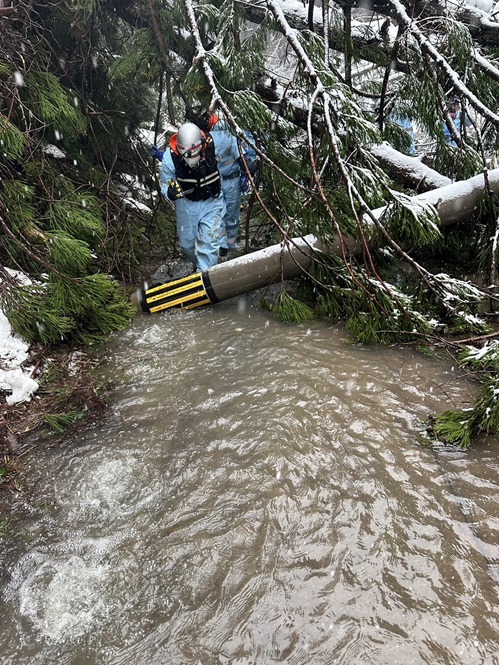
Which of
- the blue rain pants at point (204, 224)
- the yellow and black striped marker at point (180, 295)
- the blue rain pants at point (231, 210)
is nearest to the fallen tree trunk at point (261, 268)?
the yellow and black striped marker at point (180, 295)

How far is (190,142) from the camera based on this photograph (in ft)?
16.0

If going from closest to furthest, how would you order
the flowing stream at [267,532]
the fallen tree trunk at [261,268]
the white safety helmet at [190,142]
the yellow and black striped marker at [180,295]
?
the flowing stream at [267,532] → the fallen tree trunk at [261,268] → the yellow and black striped marker at [180,295] → the white safety helmet at [190,142]

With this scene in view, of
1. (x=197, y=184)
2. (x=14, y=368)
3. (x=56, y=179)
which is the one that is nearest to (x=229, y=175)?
(x=197, y=184)

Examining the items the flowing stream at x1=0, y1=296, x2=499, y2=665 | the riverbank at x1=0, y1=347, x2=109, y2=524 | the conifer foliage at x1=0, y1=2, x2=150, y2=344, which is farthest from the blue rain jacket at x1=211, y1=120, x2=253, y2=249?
the flowing stream at x1=0, y1=296, x2=499, y2=665

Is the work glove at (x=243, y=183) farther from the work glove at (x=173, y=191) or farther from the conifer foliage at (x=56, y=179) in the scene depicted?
the conifer foliage at (x=56, y=179)

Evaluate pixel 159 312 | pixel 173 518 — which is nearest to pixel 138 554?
pixel 173 518

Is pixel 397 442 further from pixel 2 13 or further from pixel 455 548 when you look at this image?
pixel 2 13

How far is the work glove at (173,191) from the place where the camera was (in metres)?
5.08

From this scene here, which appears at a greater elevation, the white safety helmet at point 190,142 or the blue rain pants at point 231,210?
the white safety helmet at point 190,142

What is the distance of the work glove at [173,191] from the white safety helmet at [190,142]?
1.03 feet

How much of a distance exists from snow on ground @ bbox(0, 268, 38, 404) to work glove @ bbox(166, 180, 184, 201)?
199 centimetres

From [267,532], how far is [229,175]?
4750 mm

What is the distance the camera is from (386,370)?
11.0 ft

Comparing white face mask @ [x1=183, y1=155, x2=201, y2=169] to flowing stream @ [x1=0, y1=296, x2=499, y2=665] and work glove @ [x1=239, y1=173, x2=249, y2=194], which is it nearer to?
work glove @ [x1=239, y1=173, x2=249, y2=194]
